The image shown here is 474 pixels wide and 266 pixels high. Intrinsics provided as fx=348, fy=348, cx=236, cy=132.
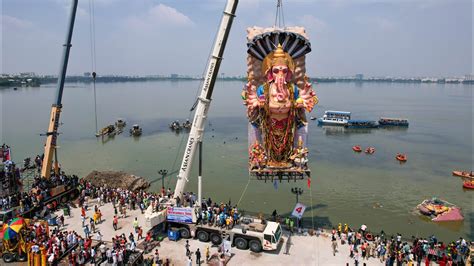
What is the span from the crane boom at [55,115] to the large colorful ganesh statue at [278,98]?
18875 millimetres

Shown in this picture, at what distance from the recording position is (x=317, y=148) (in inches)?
2586

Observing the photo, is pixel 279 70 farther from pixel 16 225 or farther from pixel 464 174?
pixel 464 174

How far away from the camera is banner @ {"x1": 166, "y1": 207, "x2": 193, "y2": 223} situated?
23.2 meters

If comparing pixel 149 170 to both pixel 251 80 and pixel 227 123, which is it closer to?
pixel 251 80

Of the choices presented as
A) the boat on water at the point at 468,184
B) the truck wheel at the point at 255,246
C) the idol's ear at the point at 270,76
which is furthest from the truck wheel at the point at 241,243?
the boat on water at the point at 468,184

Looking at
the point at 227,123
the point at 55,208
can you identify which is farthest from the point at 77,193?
the point at 227,123

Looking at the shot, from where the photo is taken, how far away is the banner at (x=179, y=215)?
2324 cm

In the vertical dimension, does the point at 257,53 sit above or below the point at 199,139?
above

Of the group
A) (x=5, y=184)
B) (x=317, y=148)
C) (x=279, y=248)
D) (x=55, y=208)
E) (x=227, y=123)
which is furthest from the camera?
(x=227, y=123)

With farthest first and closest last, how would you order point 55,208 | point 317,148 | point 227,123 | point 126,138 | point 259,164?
point 227,123
point 126,138
point 317,148
point 55,208
point 259,164

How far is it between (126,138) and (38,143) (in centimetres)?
1637

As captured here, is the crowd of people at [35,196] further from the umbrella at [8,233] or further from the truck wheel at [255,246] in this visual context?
the truck wheel at [255,246]

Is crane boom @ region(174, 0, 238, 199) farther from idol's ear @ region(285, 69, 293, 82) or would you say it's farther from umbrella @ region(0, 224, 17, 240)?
umbrella @ region(0, 224, 17, 240)

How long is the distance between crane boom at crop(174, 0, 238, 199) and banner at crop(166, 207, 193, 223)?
1.51m
